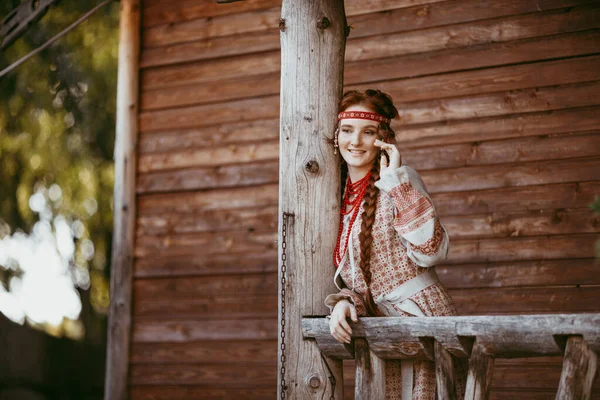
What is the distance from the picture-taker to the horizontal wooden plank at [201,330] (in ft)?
22.6

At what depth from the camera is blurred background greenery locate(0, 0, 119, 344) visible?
10.2 metres

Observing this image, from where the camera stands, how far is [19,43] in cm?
980

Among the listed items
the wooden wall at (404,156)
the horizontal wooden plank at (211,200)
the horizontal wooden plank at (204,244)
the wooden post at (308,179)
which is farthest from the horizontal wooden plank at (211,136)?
the wooden post at (308,179)

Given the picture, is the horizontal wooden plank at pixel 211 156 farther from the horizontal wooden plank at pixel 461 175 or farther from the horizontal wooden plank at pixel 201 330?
the horizontal wooden plank at pixel 201 330

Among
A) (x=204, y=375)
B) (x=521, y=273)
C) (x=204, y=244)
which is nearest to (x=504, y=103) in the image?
(x=521, y=273)

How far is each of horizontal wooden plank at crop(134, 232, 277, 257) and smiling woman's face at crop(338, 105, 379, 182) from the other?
9.17 ft

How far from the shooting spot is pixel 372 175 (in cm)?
414

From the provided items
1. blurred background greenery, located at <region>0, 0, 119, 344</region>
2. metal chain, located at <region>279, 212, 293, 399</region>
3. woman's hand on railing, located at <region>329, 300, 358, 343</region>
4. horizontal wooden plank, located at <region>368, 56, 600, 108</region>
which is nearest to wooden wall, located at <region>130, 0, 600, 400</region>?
horizontal wooden plank, located at <region>368, 56, 600, 108</region>

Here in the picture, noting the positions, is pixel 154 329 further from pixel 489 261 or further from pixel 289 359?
pixel 289 359

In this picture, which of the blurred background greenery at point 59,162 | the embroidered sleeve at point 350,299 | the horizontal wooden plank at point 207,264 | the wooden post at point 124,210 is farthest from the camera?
the blurred background greenery at point 59,162

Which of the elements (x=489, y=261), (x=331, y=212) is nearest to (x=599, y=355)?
(x=331, y=212)

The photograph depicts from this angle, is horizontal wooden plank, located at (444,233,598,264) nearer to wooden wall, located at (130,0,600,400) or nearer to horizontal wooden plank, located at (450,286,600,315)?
wooden wall, located at (130,0,600,400)

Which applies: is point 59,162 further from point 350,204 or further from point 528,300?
point 350,204

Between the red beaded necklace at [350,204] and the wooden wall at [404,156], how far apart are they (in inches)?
82.7
